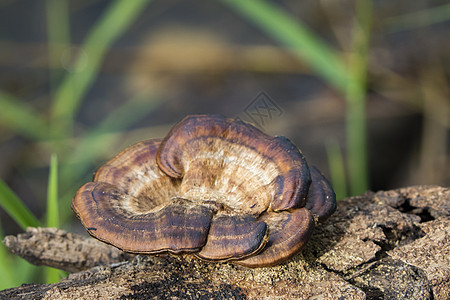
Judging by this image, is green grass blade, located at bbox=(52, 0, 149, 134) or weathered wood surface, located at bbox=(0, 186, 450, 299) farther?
green grass blade, located at bbox=(52, 0, 149, 134)

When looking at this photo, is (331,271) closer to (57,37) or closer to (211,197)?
(211,197)

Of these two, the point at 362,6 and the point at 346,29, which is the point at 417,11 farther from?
the point at 362,6

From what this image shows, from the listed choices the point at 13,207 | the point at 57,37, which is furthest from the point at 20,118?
the point at 57,37

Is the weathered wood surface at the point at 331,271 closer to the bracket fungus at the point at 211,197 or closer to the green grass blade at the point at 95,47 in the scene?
the bracket fungus at the point at 211,197

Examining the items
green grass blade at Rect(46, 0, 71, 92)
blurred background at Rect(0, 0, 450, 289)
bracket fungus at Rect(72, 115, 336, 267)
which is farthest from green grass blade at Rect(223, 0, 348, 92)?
green grass blade at Rect(46, 0, 71, 92)

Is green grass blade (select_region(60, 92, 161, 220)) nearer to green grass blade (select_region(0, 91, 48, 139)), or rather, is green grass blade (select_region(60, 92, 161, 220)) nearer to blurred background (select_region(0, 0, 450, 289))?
blurred background (select_region(0, 0, 450, 289))

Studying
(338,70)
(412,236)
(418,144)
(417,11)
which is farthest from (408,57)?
(412,236)
